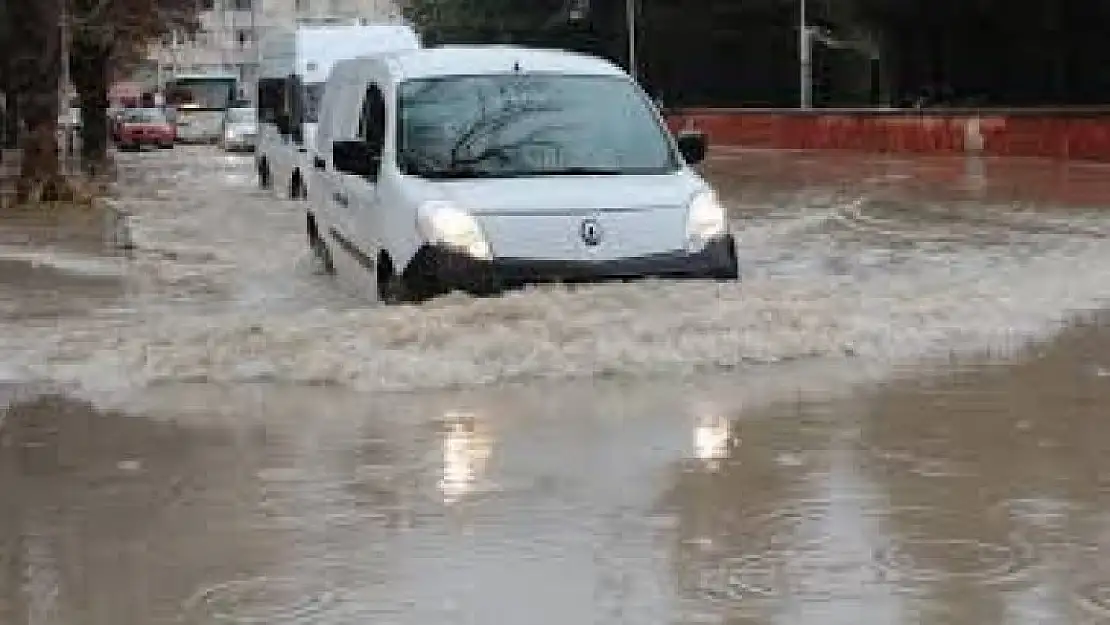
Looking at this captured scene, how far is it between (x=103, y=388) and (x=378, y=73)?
405 centimetres

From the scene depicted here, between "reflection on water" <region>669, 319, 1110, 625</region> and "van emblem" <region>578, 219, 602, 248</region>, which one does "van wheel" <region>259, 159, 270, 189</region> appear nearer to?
"van emblem" <region>578, 219, 602, 248</region>

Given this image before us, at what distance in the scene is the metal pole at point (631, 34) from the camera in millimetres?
59594

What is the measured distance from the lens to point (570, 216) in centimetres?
1117

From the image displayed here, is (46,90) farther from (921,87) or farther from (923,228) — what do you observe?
(921,87)

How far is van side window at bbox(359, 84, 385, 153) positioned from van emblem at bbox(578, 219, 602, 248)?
185cm

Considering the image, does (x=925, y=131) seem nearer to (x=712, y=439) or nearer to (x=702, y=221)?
(x=702, y=221)

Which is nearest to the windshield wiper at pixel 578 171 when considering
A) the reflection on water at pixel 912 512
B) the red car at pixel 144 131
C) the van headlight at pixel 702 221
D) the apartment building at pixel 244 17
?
the van headlight at pixel 702 221

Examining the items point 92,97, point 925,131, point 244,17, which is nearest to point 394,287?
point 925,131

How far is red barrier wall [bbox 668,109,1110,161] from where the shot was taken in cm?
3328

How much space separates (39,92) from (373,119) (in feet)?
51.3

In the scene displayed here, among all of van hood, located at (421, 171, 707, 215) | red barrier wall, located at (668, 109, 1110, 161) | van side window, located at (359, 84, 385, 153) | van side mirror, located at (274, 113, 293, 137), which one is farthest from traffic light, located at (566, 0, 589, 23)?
van hood, located at (421, 171, 707, 215)

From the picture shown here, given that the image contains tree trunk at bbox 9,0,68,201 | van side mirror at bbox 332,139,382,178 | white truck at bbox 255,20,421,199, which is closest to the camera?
van side mirror at bbox 332,139,382,178

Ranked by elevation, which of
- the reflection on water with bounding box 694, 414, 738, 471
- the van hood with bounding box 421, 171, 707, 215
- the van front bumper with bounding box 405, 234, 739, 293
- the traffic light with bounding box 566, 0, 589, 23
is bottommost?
the reflection on water with bounding box 694, 414, 738, 471

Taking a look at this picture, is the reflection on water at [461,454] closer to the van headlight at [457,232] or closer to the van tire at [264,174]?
the van headlight at [457,232]
